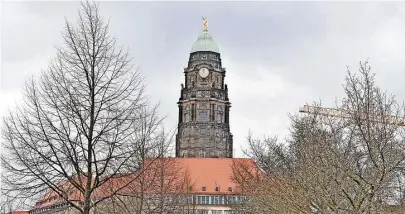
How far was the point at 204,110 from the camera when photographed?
12588cm

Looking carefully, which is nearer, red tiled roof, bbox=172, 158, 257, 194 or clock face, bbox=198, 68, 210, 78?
red tiled roof, bbox=172, 158, 257, 194

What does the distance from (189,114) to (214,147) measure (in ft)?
25.1

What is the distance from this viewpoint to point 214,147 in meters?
124

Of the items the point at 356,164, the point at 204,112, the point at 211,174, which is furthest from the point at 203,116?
the point at 356,164

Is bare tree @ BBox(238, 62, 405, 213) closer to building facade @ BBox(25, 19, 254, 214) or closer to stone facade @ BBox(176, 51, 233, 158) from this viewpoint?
building facade @ BBox(25, 19, 254, 214)

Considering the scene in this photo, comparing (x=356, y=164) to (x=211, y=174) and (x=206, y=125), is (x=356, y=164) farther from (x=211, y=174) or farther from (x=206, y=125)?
(x=206, y=125)

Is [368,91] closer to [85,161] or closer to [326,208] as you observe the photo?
[326,208]

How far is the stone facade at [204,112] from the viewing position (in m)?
124

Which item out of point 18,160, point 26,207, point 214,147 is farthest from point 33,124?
point 214,147

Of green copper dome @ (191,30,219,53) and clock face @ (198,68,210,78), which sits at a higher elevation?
green copper dome @ (191,30,219,53)

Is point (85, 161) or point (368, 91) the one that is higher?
point (368, 91)

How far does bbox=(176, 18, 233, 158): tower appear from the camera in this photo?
124m

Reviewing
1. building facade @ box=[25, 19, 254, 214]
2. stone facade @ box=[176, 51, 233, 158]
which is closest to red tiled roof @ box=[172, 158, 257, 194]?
building facade @ box=[25, 19, 254, 214]

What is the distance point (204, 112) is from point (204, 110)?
0.36 m
